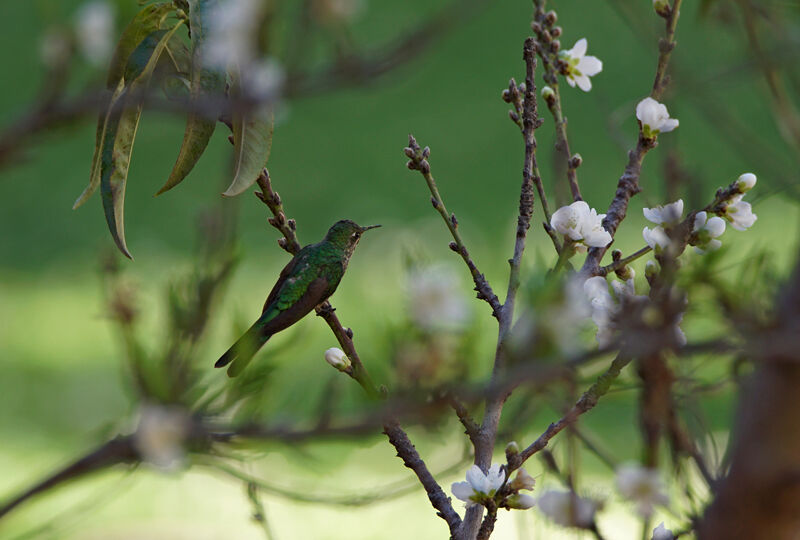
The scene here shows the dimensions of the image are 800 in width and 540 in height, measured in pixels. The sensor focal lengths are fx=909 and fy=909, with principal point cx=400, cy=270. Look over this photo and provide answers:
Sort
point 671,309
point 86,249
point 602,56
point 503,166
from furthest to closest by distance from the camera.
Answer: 1. point 602,56
2. point 503,166
3. point 86,249
4. point 671,309

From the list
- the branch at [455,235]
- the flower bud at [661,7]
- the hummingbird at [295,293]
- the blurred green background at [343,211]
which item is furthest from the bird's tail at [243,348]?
the flower bud at [661,7]

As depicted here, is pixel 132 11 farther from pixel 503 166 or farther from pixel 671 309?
pixel 503 166

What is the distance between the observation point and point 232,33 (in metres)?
0.61

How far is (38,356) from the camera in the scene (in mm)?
3805

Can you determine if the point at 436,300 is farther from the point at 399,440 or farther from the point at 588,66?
the point at 588,66

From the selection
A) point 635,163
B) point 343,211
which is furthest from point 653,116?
point 343,211

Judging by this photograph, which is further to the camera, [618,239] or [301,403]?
[618,239]

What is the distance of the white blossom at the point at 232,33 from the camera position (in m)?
0.55

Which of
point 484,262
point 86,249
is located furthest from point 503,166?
point 86,249

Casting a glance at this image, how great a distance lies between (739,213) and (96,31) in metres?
0.64

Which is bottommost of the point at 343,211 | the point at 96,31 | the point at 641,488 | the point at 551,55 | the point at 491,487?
the point at 641,488

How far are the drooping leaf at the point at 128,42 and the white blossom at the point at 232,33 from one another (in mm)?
107

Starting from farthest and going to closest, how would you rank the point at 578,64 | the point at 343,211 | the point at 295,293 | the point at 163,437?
the point at 343,211 < the point at 295,293 < the point at 578,64 < the point at 163,437

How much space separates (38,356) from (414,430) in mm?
3627
